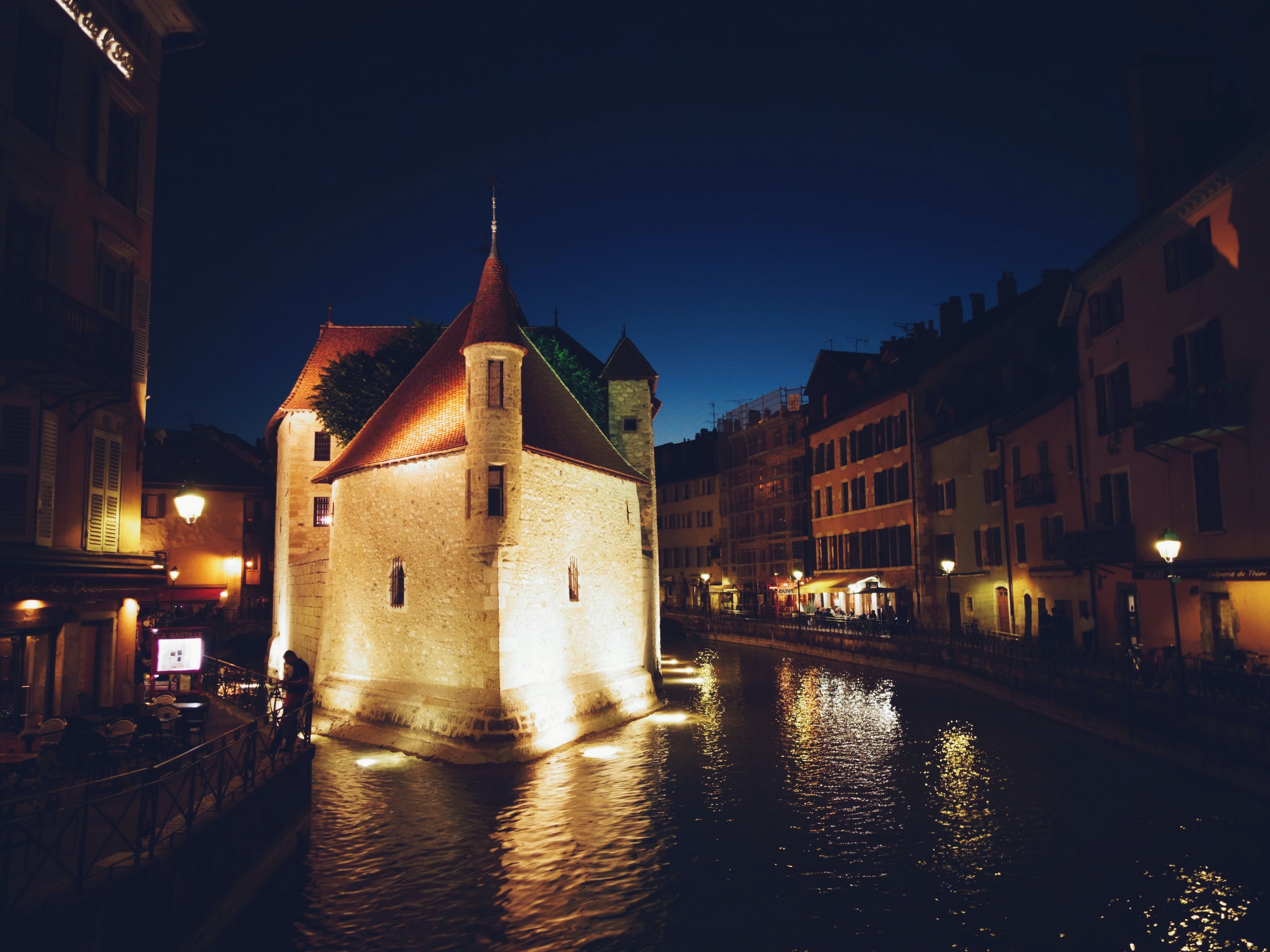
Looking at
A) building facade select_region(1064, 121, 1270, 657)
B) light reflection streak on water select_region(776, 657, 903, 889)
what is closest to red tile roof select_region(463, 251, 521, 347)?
light reflection streak on water select_region(776, 657, 903, 889)

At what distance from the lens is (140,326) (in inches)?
618

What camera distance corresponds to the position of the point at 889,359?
44000mm

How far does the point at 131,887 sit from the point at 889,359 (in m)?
41.5

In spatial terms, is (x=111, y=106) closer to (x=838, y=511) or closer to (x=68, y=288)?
(x=68, y=288)

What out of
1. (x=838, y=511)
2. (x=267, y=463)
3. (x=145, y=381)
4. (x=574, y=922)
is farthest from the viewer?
(x=267, y=463)

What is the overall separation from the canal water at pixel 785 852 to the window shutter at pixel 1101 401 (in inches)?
376

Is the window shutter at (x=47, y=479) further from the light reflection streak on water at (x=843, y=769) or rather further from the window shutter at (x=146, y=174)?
the light reflection streak on water at (x=843, y=769)

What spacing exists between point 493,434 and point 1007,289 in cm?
3052

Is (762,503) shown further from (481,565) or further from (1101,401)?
(481,565)

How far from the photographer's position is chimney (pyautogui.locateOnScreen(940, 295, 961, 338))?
4353 cm

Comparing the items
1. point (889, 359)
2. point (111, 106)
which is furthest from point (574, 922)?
point (889, 359)

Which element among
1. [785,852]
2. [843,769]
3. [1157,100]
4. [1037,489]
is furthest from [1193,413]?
[785,852]

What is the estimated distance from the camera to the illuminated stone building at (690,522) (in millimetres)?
67000

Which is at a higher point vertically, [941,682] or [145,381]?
[145,381]
